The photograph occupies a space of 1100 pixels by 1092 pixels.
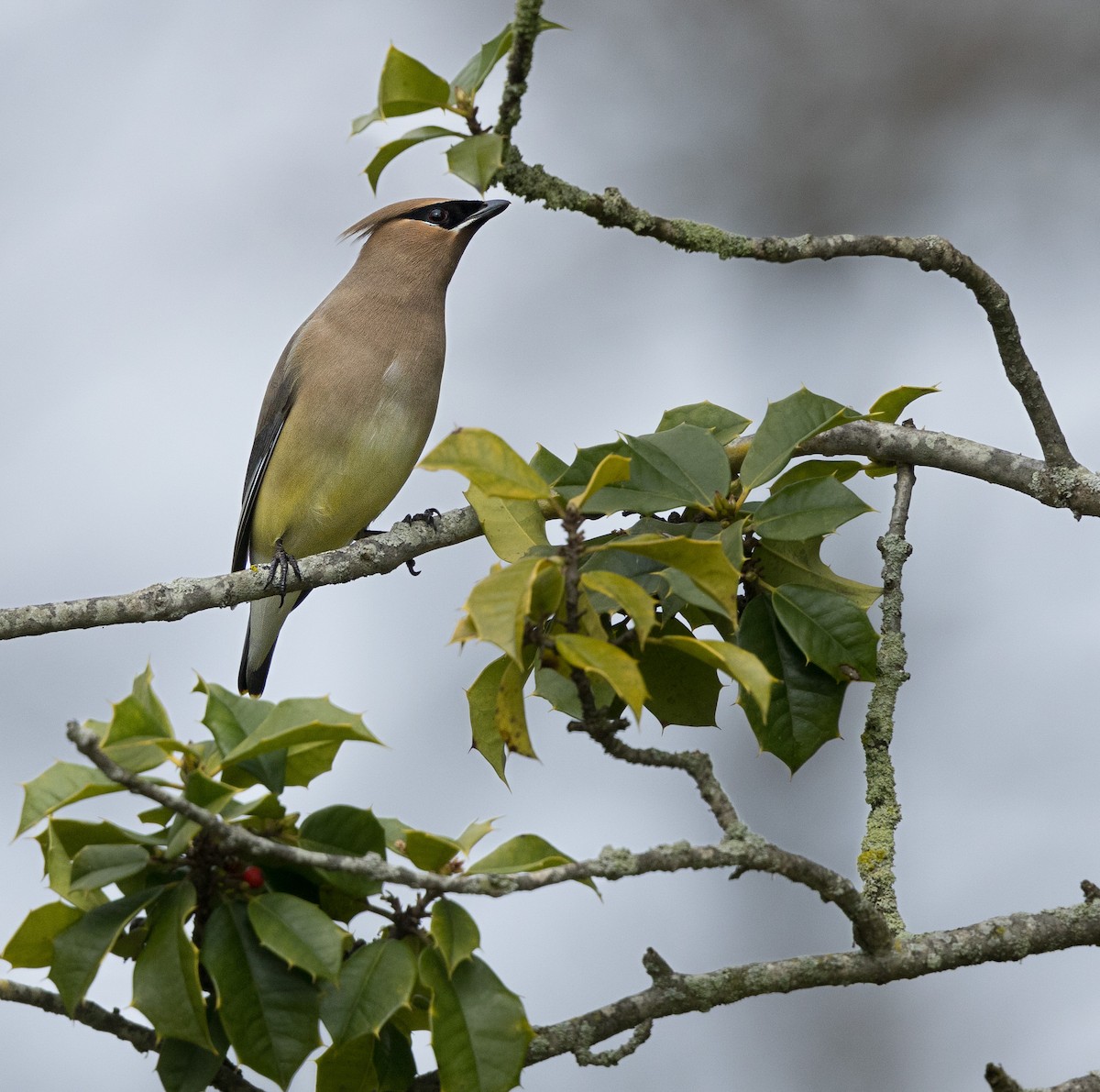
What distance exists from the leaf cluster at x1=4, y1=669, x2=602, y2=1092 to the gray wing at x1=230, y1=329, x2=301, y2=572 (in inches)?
98.9

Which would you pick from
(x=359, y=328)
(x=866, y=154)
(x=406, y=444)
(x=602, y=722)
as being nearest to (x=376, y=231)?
(x=359, y=328)

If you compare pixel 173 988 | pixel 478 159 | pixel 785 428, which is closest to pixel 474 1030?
pixel 173 988

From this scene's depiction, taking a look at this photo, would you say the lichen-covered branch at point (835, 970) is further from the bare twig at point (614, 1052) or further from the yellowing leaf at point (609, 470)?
the yellowing leaf at point (609, 470)

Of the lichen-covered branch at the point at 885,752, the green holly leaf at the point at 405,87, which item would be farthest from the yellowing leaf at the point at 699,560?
the green holly leaf at the point at 405,87

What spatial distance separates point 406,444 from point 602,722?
239 cm

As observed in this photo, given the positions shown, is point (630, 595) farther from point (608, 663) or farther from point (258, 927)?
point (258, 927)

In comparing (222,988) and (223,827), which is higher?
(223,827)

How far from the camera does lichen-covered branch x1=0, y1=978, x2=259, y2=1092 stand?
1.79m

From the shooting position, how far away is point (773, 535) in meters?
2.19

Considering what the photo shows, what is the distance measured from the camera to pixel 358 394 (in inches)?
160

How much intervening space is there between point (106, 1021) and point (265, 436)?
107 inches

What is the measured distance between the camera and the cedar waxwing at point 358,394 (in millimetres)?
4070

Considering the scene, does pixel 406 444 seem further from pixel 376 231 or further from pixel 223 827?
pixel 223 827

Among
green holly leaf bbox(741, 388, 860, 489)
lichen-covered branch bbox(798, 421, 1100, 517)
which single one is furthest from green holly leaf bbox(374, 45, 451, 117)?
lichen-covered branch bbox(798, 421, 1100, 517)
